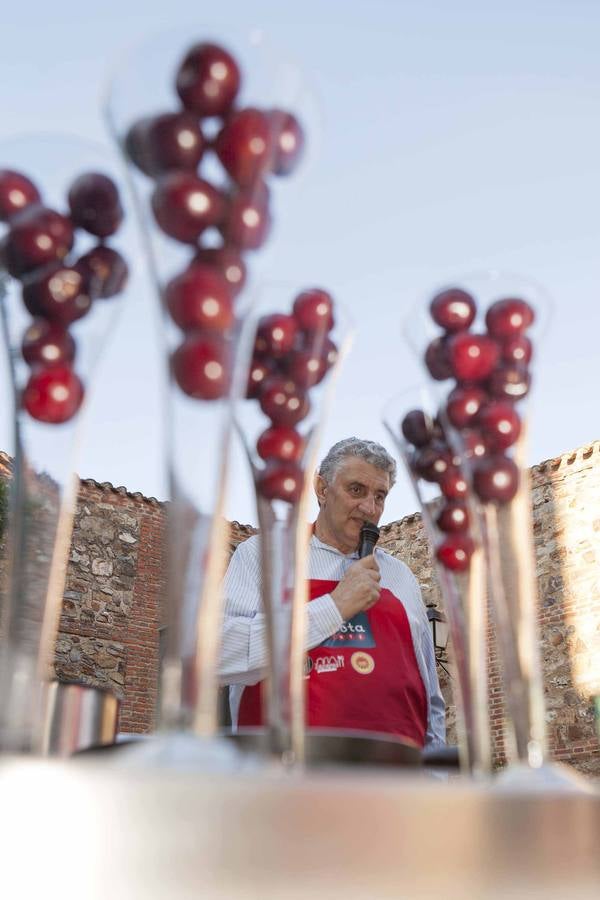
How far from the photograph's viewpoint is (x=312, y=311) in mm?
906

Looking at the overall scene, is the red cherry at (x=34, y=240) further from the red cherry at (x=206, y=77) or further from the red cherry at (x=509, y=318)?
the red cherry at (x=509, y=318)

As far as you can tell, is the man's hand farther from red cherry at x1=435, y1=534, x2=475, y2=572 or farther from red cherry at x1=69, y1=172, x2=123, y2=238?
red cherry at x1=69, y1=172, x2=123, y2=238

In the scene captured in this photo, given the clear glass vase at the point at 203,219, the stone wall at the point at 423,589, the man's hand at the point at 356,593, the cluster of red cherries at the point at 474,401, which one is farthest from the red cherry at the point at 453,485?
the stone wall at the point at 423,589

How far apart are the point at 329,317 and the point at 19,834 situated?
0.60 meters

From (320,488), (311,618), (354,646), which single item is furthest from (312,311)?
(320,488)

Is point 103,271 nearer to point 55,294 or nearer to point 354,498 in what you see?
point 55,294

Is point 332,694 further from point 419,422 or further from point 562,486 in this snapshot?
point 562,486

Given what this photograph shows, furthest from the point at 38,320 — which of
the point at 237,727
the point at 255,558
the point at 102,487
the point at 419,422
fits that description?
the point at 102,487

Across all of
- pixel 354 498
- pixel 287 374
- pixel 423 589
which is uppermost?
pixel 423 589

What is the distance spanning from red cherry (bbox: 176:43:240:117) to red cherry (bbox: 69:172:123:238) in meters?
0.15

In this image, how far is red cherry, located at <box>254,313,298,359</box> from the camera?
87 cm

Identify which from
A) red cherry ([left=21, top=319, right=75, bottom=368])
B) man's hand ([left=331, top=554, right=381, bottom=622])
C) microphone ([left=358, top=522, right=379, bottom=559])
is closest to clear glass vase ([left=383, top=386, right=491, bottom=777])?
red cherry ([left=21, top=319, right=75, bottom=368])

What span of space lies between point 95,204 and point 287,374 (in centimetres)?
24

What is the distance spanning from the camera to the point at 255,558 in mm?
1616
